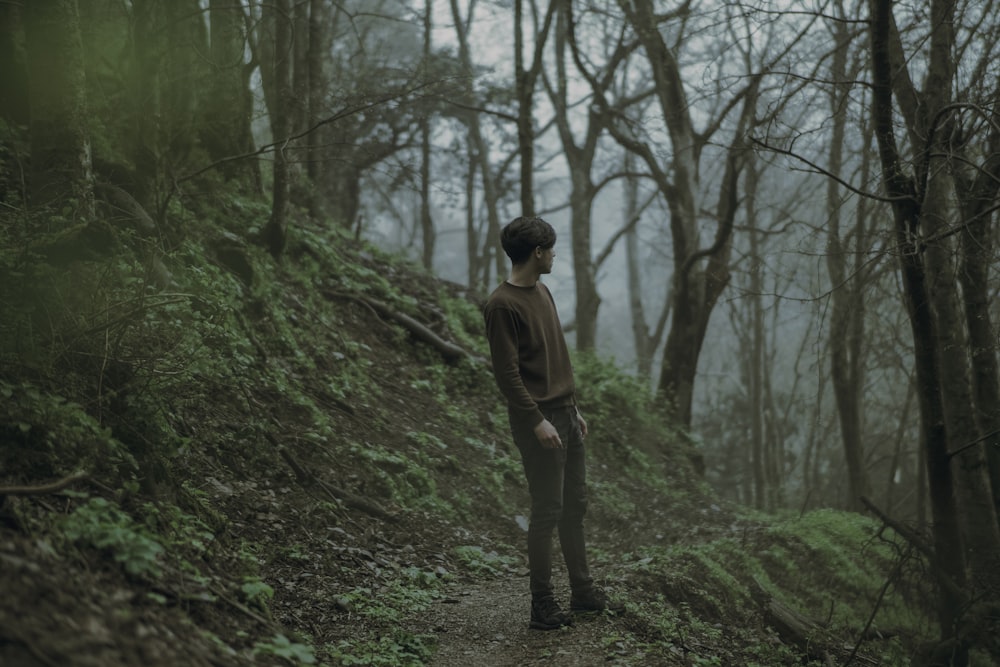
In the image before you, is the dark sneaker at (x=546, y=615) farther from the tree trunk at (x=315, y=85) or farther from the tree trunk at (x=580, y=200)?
the tree trunk at (x=580, y=200)

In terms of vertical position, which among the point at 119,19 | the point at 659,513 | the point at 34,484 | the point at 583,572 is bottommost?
the point at 659,513

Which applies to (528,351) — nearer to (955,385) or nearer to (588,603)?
(588,603)

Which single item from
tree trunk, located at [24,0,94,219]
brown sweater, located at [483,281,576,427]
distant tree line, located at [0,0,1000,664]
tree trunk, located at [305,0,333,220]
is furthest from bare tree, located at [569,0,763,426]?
tree trunk, located at [24,0,94,219]

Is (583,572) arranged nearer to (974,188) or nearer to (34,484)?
(34,484)

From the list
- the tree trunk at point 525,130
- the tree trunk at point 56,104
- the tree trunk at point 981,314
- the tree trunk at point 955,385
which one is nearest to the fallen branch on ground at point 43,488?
the tree trunk at point 56,104

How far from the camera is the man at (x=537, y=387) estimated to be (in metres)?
4.97

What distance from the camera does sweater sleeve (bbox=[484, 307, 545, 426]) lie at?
493 centimetres

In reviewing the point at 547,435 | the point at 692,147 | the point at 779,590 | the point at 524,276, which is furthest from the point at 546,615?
the point at 692,147

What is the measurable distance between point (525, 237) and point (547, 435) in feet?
4.00

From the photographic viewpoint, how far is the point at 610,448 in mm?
12492

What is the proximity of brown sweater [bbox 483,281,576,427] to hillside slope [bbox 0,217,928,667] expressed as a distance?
1449mm

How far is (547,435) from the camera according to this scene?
4.87 metres

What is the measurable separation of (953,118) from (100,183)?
6.80 metres

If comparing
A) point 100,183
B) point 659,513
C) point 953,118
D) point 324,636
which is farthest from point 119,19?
point 659,513
